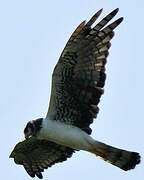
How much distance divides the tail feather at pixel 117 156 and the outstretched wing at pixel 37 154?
→ 79 centimetres

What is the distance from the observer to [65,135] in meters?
9.96

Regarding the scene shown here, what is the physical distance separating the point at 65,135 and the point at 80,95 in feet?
2.32

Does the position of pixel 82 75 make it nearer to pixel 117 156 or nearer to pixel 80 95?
pixel 80 95

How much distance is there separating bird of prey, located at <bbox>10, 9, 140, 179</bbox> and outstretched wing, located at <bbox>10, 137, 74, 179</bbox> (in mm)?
559

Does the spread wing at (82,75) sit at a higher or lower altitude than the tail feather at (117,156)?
higher

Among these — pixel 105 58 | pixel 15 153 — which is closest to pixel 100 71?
pixel 105 58

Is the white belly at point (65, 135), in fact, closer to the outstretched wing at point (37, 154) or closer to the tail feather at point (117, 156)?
the tail feather at point (117, 156)

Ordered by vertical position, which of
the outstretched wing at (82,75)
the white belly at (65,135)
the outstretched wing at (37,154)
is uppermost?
the outstretched wing at (82,75)

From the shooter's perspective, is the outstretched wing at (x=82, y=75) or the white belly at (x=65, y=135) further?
the white belly at (x=65, y=135)

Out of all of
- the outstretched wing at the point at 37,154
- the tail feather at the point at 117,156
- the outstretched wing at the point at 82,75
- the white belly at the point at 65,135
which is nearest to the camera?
the outstretched wing at the point at 82,75

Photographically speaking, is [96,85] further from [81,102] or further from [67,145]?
[67,145]

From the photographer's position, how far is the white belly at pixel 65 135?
990 centimetres

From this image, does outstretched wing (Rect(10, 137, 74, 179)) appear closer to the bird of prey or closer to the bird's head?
the bird of prey

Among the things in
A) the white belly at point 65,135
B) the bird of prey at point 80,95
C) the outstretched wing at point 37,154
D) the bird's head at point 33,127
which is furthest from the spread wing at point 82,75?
the outstretched wing at point 37,154
